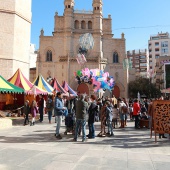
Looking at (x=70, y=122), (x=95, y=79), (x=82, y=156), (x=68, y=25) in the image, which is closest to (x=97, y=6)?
(x=68, y=25)

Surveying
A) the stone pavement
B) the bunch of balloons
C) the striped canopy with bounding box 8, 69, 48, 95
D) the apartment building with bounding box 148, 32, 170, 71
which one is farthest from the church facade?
the apartment building with bounding box 148, 32, 170, 71

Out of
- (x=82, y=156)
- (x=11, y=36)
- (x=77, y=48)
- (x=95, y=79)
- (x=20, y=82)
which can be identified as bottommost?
(x=82, y=156)

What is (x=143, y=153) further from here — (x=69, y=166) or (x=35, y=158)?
(x=35, y=158)

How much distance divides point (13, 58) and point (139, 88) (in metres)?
28.8

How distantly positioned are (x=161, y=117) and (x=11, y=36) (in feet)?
37.3

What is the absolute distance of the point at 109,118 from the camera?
8.62m

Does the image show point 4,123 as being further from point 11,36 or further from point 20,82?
point 11,36

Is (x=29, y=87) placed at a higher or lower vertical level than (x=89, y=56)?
lower

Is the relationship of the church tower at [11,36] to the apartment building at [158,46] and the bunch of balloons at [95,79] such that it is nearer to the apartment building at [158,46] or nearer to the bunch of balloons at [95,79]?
the bunch of balloons at [95,79]

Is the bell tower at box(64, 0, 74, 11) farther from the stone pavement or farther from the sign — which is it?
the stone pavement

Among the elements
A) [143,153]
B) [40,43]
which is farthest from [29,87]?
[40,43]

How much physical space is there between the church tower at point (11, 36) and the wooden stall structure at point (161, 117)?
10414 mm

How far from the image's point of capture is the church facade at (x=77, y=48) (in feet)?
127

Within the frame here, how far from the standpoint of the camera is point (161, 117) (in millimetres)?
7207
